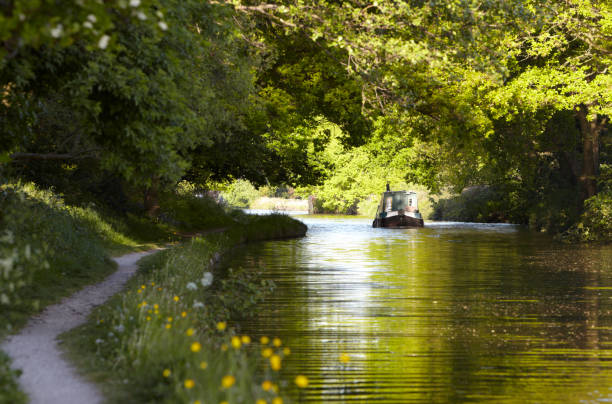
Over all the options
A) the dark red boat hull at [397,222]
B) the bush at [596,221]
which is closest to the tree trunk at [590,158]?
the bush at [596,221]

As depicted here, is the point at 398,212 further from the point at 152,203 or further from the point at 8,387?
the point at 8,387

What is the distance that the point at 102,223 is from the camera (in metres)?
24.7

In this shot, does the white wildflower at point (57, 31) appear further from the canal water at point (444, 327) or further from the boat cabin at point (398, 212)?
the boat cabin at point (398, 212)

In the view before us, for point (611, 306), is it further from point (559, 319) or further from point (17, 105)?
point (17, 105)

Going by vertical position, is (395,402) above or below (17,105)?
below

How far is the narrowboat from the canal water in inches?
1008

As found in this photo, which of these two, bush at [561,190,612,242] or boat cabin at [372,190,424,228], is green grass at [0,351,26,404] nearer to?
bush at [561,190,612,242]

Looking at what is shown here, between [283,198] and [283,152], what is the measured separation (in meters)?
77.2

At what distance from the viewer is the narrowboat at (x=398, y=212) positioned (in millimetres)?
52803

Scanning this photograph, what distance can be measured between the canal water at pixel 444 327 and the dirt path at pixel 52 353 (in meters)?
2.59

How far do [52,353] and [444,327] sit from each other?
6.70 meters

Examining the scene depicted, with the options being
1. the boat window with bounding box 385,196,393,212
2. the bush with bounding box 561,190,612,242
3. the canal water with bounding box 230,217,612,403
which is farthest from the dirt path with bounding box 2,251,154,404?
the boat window with bounding box 385,196,393,212

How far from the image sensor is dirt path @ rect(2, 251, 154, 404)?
7.42m

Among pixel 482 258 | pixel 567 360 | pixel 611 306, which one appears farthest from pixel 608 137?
pixel 567 360
